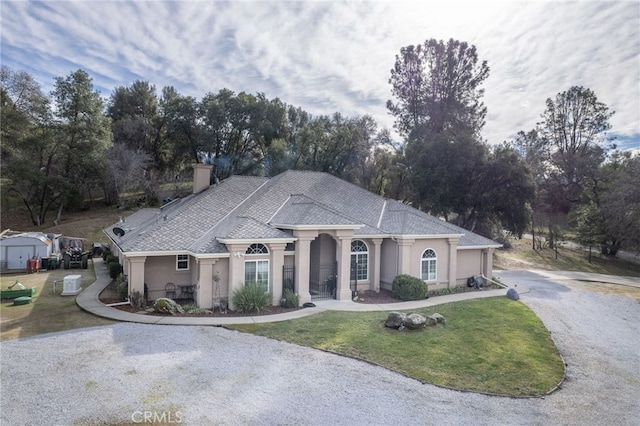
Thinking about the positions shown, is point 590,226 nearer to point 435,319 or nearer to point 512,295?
point 512,295

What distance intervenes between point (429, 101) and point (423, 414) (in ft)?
129

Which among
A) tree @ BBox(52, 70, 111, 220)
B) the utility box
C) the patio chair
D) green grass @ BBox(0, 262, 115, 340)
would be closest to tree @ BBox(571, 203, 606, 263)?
the patio chair

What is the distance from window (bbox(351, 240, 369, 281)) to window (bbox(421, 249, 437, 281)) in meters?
3.36

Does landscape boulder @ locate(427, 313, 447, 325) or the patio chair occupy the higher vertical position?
the patio chair

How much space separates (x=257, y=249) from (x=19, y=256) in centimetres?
1979

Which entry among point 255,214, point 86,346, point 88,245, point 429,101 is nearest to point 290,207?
point 255,214

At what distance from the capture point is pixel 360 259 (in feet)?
67.8

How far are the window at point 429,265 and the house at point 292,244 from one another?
6cm

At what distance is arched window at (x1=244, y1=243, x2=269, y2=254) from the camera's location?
17016mm

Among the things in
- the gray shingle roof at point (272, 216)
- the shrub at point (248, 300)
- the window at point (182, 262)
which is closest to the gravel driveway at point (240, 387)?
the shrub at point (248, 300)

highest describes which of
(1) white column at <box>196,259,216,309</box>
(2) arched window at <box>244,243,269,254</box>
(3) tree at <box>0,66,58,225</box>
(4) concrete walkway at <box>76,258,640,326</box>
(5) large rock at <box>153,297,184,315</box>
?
(3) tree at <box>0,66,58,225</box>

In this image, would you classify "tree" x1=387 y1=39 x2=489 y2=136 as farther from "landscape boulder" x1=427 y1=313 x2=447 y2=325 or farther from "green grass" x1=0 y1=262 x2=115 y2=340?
"green grass" x1=0 y1=262 x2=115 y2=340

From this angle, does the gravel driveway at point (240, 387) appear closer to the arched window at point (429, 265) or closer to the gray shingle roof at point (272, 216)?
the gray shingle roof at point (272, 216)

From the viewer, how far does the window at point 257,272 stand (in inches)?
663
